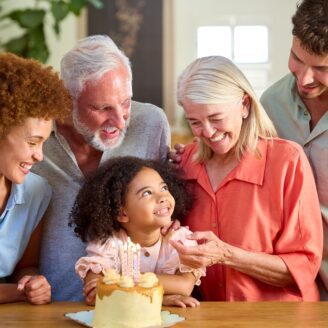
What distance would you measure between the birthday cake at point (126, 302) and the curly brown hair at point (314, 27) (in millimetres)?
853

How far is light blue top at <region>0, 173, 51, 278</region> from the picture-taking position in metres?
2.47

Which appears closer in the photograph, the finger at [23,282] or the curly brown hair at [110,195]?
the finger at [23,282]

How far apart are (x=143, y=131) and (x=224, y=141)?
0.37 metres

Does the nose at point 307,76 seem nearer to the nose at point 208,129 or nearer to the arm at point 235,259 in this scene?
the nose at point 208,129

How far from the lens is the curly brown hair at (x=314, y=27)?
2379 mm

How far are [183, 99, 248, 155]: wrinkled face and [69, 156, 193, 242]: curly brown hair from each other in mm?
157

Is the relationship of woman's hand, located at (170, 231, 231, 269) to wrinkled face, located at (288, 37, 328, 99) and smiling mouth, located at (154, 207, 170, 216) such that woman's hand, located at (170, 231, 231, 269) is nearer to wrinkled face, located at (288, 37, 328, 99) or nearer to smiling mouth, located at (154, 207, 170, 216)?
smiling mouth, located at (154, 207, 170, 216)

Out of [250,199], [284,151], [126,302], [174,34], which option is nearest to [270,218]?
[250,199]

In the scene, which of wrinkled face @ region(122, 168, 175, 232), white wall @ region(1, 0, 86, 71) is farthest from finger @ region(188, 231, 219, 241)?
white wall @ region(1, 0, 86, 71)

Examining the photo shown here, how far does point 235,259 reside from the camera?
237 centimetres

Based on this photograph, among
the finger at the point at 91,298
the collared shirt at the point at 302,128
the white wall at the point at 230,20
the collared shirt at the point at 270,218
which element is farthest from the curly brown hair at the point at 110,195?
the white wall at the point at 230,20

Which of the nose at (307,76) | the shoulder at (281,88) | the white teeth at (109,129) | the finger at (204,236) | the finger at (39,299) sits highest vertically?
the nose at (307,76)

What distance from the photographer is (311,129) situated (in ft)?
8.72

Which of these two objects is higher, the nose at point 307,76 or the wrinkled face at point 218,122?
the nose at point 307,76
